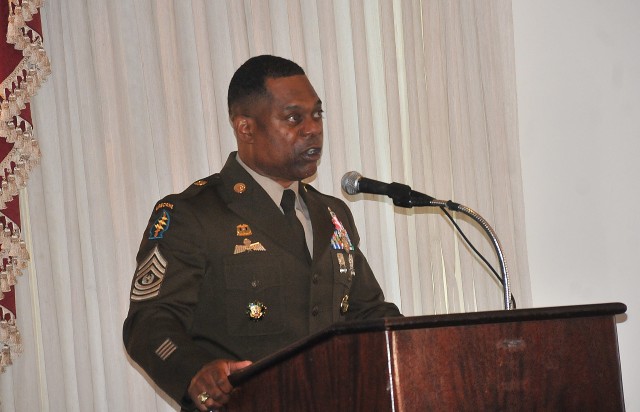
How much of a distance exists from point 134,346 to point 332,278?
655mm

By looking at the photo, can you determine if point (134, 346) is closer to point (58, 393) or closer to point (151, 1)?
point (58, 393)

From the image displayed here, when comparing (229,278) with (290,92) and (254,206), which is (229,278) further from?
(290,92)

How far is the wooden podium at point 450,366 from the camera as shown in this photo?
63.4 inches

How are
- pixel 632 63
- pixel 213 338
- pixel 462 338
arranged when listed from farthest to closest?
pixel 632 63 → pixel 213 338 → pixel 462 338

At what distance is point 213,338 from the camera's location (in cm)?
247

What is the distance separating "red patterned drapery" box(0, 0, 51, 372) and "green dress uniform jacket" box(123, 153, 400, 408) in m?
1.07

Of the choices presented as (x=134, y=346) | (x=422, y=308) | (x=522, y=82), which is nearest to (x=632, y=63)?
(x=522, y=82)

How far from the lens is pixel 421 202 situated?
2.36 meters

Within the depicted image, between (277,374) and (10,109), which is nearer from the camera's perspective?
(277,374)

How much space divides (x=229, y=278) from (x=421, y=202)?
22.3 inches

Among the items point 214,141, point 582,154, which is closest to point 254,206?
point 214,141

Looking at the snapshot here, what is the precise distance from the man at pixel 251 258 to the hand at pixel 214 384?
7 centimetres

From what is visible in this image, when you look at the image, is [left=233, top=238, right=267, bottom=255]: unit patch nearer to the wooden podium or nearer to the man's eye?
the man's eye

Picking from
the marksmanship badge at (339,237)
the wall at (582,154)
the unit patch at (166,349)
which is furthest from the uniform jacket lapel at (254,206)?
the wall at (582,154)
